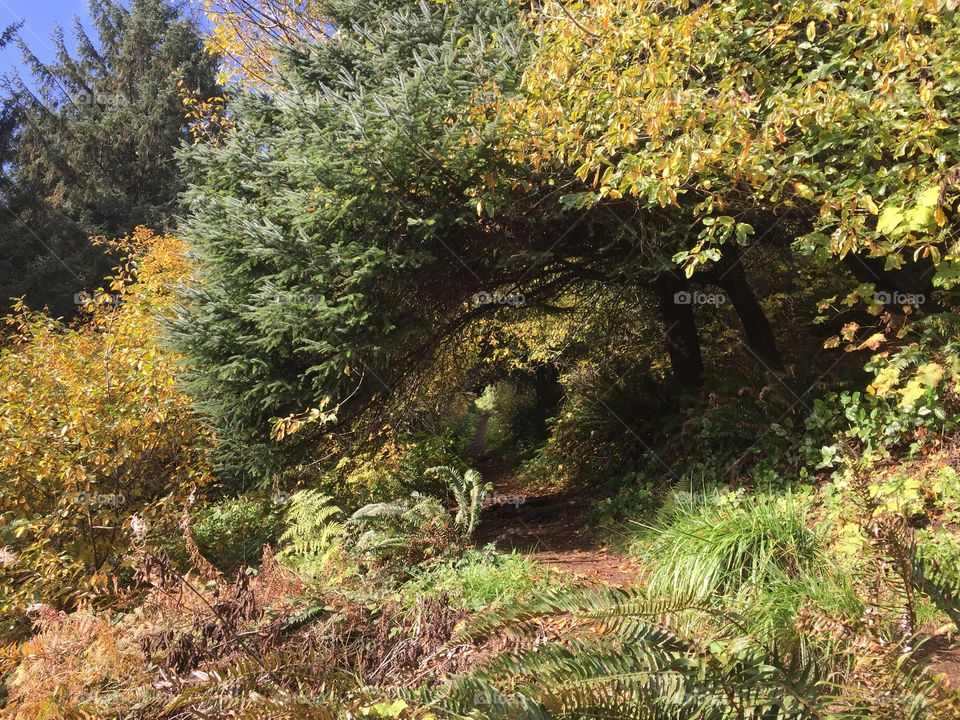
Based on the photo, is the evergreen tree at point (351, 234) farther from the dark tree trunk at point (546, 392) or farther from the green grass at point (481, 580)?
the dark tree trunk at point (546, 392)

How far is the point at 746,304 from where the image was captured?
761cm

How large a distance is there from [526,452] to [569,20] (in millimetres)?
9061

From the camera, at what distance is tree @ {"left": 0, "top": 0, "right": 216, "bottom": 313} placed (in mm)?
23562

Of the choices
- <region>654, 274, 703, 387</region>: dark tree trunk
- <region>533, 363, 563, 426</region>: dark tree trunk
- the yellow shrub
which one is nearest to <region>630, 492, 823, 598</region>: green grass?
<region>654, 274, 703, 387</region>: dark tree trunk

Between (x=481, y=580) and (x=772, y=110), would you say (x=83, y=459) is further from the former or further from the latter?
(x=772, y=110)

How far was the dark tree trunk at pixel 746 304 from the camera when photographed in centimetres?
745

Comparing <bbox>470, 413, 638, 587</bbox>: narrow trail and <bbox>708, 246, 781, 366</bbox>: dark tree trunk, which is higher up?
<bbox>708, 246, 781, 366</bbox>: dark tree trunk

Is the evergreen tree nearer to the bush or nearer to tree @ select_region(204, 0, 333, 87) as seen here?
the bush

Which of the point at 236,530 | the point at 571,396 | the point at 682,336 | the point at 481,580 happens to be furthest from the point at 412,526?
the point at 571,396

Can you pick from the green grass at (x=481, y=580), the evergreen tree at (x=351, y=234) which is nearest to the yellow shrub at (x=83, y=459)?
the evergreen tree at (x=351, y=234)

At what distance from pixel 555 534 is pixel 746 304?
3.20m

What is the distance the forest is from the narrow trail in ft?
0.19

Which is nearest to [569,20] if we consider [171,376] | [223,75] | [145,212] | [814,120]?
[814,120]

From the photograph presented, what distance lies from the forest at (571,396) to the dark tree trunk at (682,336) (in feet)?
0.14
